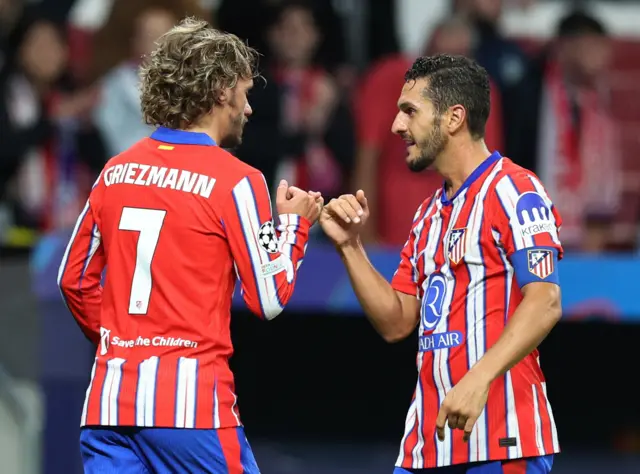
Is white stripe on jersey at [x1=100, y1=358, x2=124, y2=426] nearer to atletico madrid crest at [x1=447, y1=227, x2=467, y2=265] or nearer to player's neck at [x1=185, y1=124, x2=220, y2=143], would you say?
player's neck at [x1=185, y1=124, x2=220, y2=143]

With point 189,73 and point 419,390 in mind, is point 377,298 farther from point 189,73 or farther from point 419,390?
point 189,73

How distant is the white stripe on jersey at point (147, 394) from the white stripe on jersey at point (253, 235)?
0.37 metres

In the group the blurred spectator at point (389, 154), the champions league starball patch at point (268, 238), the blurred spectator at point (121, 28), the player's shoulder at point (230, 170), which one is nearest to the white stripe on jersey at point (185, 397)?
the champions league starball patch at point (268, 238)

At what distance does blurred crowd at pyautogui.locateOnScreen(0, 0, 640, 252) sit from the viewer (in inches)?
275

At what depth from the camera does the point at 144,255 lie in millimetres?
3488

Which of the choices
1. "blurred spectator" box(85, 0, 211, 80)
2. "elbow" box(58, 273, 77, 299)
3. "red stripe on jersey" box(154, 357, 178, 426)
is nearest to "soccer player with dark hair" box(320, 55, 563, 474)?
"red stripe on jersey" box(154, 357, 178, 426)

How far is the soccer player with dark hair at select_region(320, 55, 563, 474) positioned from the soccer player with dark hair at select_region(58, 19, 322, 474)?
21.3 inches

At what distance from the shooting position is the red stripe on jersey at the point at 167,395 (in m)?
3.44

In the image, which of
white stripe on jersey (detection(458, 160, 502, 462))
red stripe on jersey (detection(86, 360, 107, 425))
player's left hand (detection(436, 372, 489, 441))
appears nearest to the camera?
player's left hand (detection(436, 372, 489, 441))

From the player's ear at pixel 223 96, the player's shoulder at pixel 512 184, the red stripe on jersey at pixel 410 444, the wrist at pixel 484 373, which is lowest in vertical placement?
the red stripe on jersey at pixel 410 444

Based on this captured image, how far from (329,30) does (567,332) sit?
2.53 m

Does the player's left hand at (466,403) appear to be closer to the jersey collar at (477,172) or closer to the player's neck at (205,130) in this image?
the jersey collar at (477,172)

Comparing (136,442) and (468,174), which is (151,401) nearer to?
(136,442)

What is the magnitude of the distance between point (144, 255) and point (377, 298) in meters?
0.93
